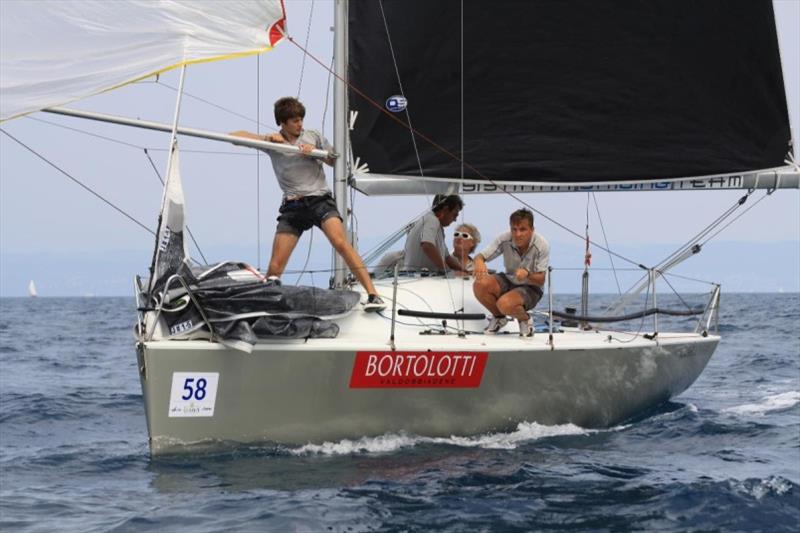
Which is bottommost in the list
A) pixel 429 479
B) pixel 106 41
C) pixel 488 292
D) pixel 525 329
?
pixel 429 479

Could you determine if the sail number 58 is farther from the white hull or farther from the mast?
the mast

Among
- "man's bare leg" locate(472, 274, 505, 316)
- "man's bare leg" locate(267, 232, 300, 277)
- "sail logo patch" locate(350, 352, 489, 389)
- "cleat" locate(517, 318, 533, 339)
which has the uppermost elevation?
"man's bare leg" locate(267, 232, 300, 277)

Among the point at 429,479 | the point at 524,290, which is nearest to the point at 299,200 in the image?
the point at 524,290

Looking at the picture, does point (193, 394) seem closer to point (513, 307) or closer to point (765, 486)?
point (513, 307)

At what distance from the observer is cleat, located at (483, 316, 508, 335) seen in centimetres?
904

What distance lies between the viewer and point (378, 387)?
7988 mm

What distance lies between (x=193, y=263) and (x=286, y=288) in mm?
767

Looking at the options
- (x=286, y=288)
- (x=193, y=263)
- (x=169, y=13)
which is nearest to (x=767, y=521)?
(x=286, y=288)

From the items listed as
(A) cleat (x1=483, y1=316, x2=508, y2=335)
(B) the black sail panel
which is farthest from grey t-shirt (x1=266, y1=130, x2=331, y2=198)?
(A) cleat (x1=483, y1=316, x2=508, y2=335)

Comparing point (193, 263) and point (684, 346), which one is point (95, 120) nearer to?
point (193, 263)

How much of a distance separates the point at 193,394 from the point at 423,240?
2.84 meters

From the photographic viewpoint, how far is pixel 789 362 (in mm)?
15492

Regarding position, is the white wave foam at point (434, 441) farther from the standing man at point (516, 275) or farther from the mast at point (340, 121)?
the mast at point (340, 121)

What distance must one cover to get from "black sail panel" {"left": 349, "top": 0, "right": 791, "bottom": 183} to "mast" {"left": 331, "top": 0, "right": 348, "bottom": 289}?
97mm
